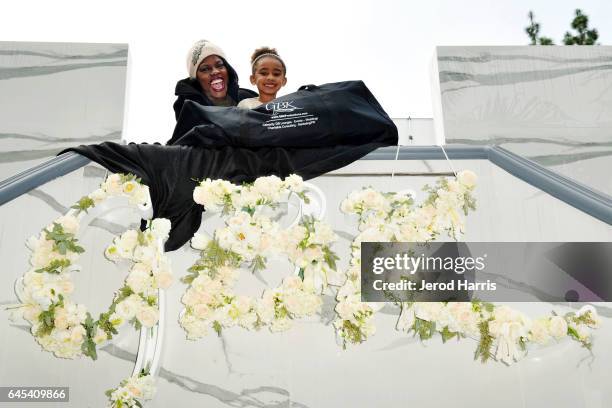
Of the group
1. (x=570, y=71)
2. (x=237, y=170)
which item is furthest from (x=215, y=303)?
(x=570, y=71)

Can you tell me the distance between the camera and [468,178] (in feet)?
5.94

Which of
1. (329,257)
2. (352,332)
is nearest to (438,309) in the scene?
(352,332)

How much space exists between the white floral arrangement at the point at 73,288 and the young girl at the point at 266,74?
1.12 m

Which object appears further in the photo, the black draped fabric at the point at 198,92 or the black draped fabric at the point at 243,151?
the black draped fabric at the point at 198,92

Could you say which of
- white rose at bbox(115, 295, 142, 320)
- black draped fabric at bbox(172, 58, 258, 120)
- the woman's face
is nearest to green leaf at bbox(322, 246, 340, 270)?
white rose at bbox(115, 295, 142, 320)

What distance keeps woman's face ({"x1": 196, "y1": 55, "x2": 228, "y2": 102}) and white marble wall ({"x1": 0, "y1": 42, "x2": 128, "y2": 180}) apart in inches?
62.9

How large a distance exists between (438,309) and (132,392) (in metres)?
1.00

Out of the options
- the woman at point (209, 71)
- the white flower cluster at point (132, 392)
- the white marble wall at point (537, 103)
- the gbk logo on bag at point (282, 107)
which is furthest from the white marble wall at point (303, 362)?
the white marble wall at point (537, 103)

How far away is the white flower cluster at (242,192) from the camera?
1.74 m

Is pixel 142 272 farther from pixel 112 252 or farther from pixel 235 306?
pixel 235 306

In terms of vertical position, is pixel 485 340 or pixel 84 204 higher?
pixel 84 204

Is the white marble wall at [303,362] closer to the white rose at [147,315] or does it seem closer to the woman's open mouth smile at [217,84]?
the white rose at [147,315]

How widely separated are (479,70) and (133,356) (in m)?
3.68

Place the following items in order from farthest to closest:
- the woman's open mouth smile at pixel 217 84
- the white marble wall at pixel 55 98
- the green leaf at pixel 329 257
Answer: the white marble wall at pixel 55 98 → the woman's open mouth smile at pixel 217 84 → the green leaf at pixel 329 257
